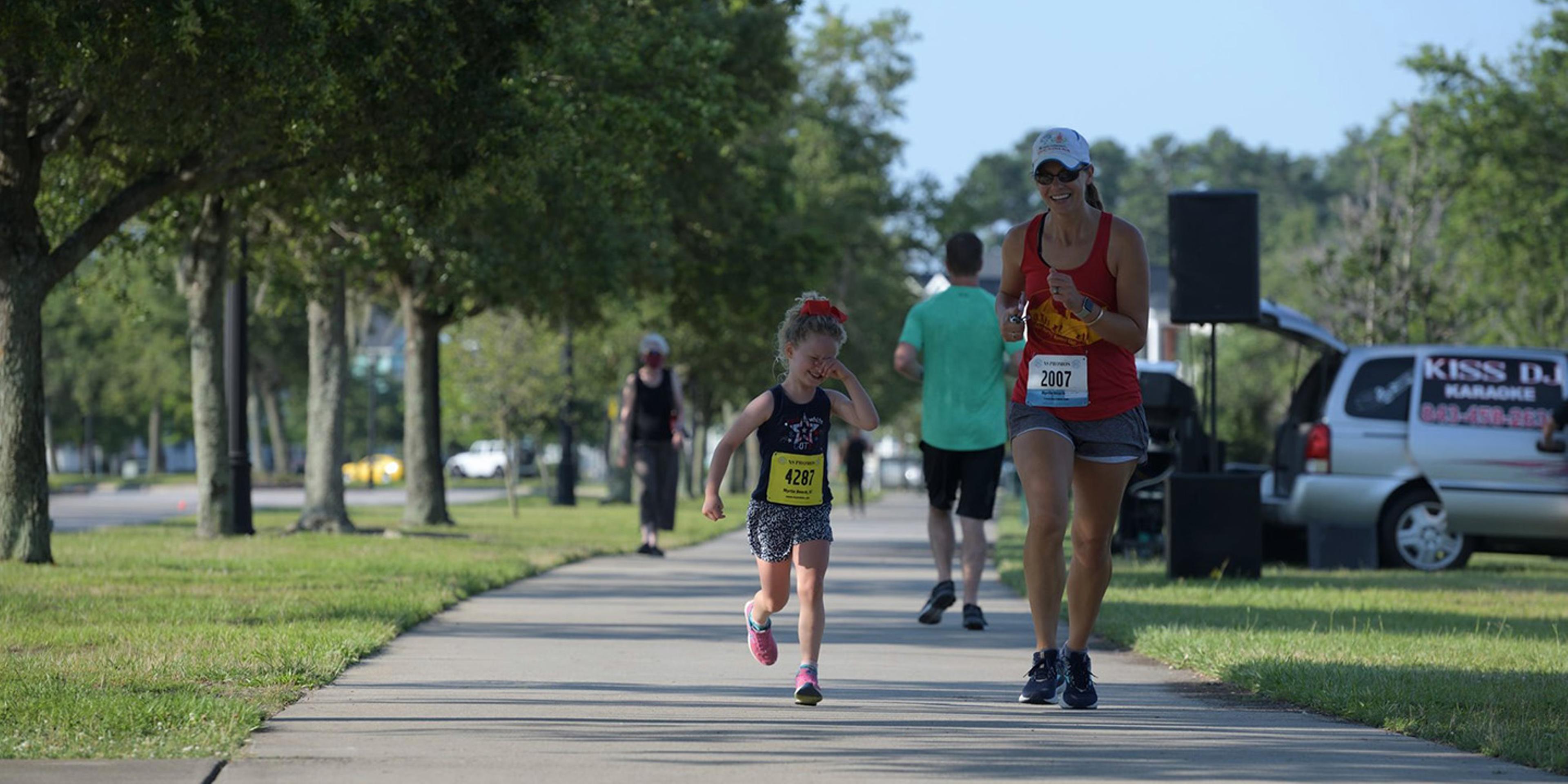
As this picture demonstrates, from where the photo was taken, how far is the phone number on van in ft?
56.8

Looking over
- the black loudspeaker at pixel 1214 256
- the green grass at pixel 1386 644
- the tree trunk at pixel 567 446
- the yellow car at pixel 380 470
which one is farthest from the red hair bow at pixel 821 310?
the yellow car at pixel 380 470

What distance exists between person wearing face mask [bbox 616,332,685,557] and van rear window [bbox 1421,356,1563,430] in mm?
6377

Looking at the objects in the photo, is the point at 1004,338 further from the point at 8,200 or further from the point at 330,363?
the point at 330,363

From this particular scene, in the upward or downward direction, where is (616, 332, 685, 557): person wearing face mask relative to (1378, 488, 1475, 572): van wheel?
upward

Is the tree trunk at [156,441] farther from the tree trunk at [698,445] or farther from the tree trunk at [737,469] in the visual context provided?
the tree trunk at [698,445]

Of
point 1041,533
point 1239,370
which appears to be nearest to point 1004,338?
point 1041,533

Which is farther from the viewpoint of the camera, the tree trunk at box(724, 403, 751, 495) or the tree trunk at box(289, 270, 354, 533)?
the tree trunk at box(724, 403, 751, 495)

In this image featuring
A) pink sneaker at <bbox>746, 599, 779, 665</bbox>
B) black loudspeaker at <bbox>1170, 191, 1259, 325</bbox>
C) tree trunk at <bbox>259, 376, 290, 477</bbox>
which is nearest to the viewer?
pink sneaker at <bbox>746, 599, 779, 665</bbox>

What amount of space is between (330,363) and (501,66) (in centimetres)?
961

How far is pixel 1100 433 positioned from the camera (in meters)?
7.49

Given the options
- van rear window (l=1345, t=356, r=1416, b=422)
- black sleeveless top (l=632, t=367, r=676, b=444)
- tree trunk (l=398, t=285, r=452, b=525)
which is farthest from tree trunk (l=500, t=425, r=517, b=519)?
van rear window (l=1345, t=356, r=1416, b=422)

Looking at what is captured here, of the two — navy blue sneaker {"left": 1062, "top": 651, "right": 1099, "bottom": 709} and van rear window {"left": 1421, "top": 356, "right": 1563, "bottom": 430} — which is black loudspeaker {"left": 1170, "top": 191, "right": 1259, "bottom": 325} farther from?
navy blue sneaker {"left": 1062, "top": 651, "right": 1099, "bottom": 709}

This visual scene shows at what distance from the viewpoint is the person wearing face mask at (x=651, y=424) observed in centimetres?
1852

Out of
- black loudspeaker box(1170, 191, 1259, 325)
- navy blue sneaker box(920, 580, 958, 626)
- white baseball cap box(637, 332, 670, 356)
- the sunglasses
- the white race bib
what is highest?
black loudspeaker box(1170, 191, 1259, 325)
